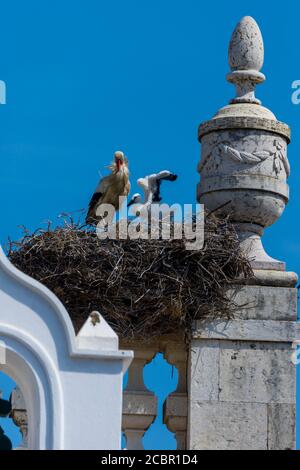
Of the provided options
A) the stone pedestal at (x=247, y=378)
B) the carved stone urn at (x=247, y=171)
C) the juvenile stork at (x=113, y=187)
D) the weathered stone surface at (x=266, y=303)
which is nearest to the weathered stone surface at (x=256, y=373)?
→ the stone pedestal at (x=247, y=378)

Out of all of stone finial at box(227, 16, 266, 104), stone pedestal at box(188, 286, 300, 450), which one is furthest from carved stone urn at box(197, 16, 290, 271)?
stone pedestal at box(188, 286, 300, 450)

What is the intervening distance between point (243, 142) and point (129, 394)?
2.09 metres

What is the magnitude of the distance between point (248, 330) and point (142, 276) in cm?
91

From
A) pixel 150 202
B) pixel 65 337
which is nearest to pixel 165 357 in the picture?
pixel 150 202

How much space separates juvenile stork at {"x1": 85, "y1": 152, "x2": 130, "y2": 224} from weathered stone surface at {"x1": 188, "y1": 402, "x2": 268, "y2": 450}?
7.68ft

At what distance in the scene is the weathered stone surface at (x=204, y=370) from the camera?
1584 cm

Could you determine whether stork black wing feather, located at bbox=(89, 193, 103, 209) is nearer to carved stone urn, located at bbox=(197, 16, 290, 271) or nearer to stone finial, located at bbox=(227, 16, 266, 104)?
carved stone urn, located at bbox=(197, 16, 290, 271)

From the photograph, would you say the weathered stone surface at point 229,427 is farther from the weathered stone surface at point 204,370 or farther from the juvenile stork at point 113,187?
the juvenile stork at point 113,187

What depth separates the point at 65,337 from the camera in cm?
1317

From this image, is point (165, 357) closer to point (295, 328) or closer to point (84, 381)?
point (295, 328)

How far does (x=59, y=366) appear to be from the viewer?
1314 cm

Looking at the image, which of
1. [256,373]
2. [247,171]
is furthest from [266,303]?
[247,171]
